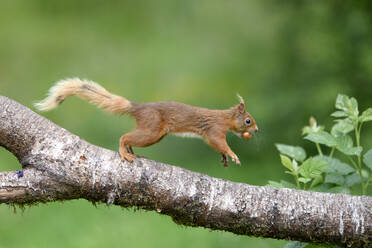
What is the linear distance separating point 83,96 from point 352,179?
152 cm

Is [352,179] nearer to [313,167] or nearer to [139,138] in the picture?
[313,167]

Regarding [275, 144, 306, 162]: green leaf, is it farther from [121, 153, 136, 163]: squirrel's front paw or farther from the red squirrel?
[121, 153, 136, 163]: squirrel's front paw

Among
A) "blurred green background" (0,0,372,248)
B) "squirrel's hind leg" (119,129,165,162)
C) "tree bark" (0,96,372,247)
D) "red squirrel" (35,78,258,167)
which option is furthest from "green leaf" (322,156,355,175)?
"blurred green background" (0,0,372,248)

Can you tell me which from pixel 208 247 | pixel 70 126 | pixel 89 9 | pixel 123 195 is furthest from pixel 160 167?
pixel 89 9

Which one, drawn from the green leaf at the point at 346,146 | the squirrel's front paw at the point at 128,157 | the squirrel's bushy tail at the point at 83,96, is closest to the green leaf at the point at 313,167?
the green leaf at the point at 346,146

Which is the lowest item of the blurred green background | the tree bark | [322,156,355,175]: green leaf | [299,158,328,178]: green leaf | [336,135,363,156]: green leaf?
the tree bark

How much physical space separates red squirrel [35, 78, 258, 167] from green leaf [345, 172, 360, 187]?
1.87ft

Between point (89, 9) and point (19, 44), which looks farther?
point (89, 9)

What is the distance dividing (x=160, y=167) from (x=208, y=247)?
232cm

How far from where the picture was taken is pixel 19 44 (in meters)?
9.78

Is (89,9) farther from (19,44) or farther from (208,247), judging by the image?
(208,247)

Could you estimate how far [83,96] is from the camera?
9.15 ft

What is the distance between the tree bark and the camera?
217 centimetres

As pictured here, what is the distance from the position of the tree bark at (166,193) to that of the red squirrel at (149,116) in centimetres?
27
